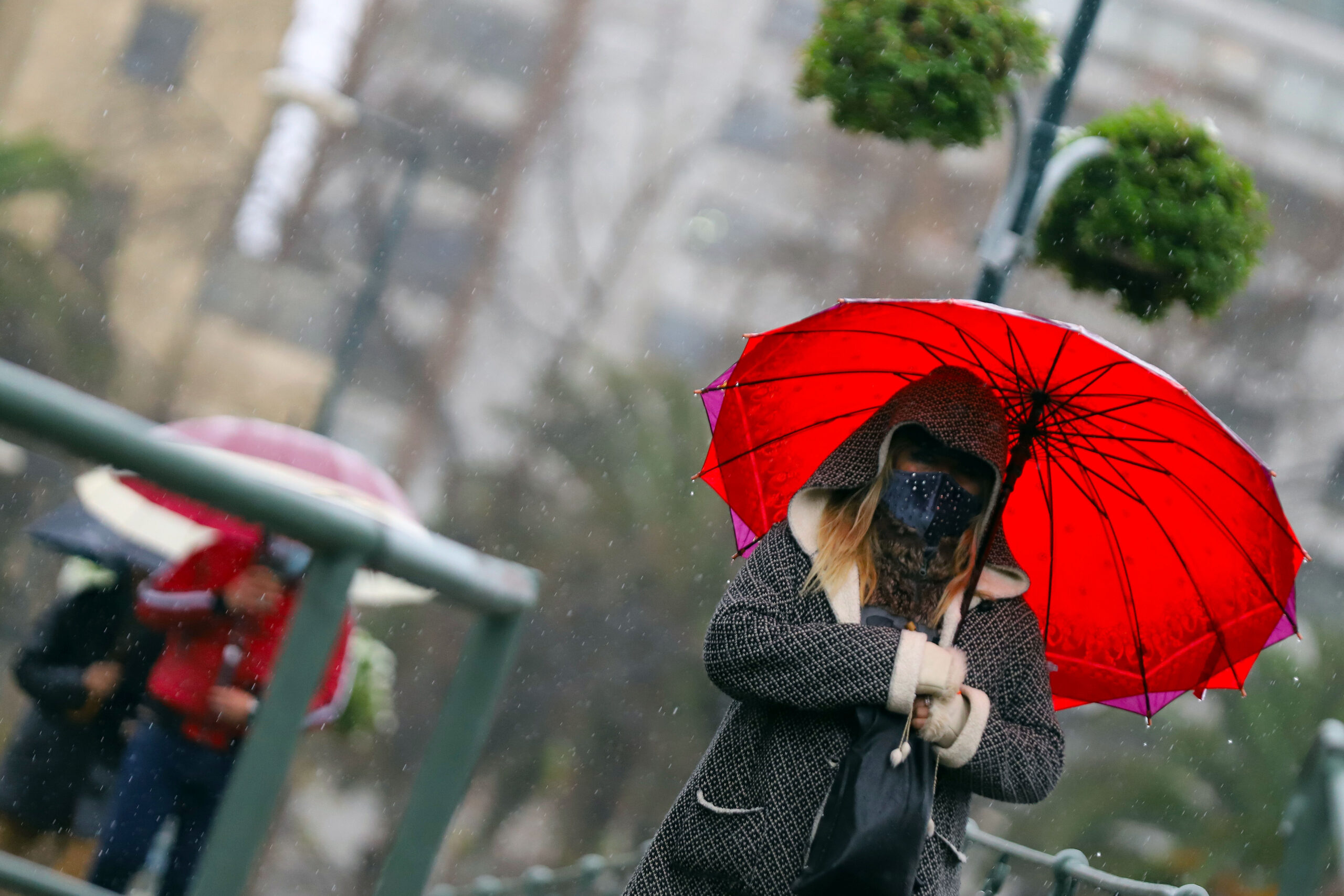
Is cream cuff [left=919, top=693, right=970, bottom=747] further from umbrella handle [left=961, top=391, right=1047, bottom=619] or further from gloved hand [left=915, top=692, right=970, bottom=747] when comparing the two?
umbrella handle [left=961, top=391, right=1047, bottom=619]

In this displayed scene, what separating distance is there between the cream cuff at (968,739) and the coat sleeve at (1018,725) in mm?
17

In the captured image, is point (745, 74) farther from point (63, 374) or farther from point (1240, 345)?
point (63, 374)

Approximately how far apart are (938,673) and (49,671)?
1615 mm

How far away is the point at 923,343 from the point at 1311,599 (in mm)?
24665

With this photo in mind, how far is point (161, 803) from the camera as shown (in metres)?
1.00

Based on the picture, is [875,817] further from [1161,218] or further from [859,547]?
[1161,218]

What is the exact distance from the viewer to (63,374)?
22.9 meters

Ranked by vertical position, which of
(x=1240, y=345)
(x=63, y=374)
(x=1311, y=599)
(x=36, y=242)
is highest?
(x=1240, y=345)

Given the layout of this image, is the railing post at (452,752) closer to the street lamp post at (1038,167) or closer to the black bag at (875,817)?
the black bag at (875,817)

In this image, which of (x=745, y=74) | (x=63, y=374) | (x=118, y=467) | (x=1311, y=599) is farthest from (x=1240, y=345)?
(x=118, y=467)

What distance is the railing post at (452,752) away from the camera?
1.11m

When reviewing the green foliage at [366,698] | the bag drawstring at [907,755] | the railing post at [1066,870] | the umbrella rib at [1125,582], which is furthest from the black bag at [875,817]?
the green foliage at [366,698]

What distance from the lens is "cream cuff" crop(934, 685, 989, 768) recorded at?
237 cm

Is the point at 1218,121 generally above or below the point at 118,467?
above
